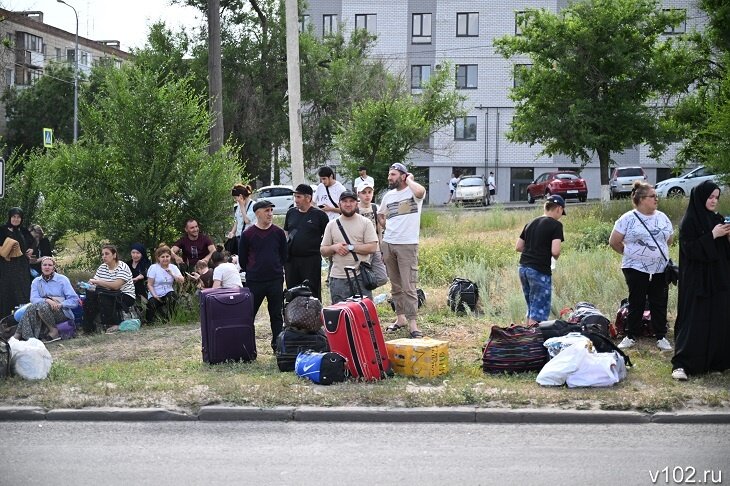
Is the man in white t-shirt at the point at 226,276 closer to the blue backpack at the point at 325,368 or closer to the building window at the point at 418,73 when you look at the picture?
the blue backpack at the point at 325,368

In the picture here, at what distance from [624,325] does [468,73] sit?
170 ft

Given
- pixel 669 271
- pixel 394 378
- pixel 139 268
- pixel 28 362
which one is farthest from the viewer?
pixel 139 268

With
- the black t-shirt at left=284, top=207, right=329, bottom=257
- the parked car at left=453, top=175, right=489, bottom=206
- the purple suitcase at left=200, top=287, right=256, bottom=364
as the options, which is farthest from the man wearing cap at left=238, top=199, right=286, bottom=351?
the parked car at left=453, top=175, right=489, bottom=206

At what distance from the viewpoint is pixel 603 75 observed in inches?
1266

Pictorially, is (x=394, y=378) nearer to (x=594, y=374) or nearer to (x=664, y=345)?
(x=594, y=374)

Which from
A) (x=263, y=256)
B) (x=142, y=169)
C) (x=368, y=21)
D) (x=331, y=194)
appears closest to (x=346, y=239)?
(x=263, y=256)

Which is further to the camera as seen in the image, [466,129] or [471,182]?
[466,129]

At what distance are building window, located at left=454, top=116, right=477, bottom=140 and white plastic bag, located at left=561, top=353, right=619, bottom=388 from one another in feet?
173

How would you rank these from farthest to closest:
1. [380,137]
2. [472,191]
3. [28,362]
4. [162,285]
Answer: [472,191] → [380,137] → [162,285] → [28,362]

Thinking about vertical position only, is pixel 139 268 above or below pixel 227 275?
below

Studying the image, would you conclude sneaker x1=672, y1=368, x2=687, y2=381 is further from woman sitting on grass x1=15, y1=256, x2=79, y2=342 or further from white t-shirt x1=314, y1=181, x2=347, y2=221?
woman sitting on grass x1=15, y1=256, x2=79, y2=342

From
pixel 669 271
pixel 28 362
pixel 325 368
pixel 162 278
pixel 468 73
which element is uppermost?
pixel 468 73

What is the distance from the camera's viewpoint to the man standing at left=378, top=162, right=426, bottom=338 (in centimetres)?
1192

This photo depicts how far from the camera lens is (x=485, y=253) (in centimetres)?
1828
